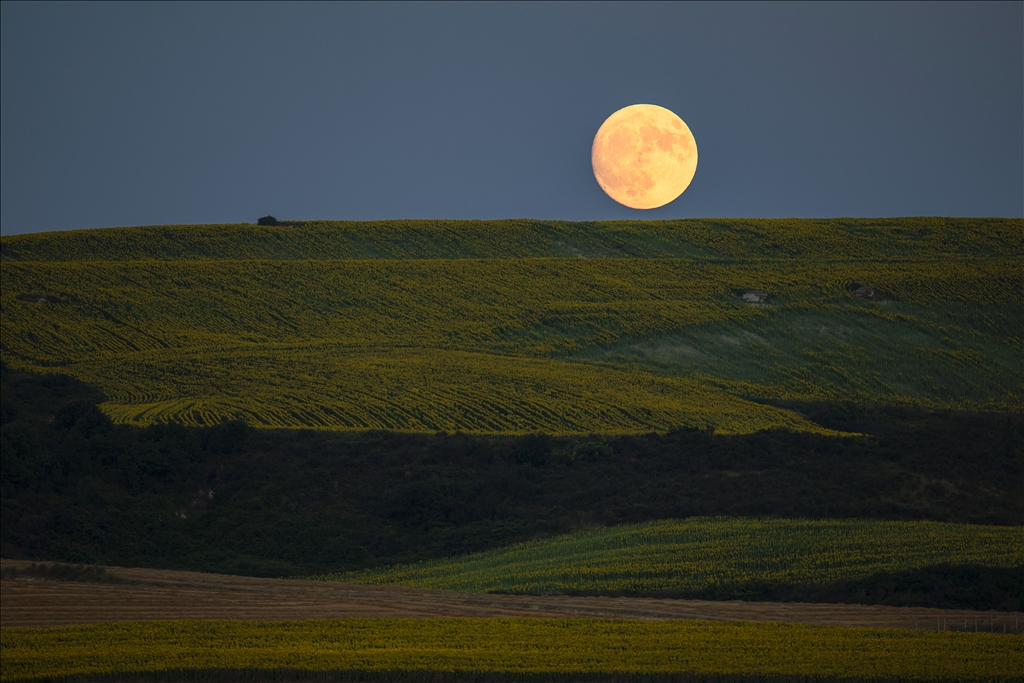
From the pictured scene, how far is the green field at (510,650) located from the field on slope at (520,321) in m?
19.3

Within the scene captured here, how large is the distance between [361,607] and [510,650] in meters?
6.47

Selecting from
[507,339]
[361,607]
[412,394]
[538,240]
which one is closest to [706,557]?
[361,607]

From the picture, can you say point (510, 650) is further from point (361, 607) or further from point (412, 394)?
point (412, 394)

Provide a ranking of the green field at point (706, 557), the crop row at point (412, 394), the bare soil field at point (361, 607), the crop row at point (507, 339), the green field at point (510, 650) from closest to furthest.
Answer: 1. the green field at point (510, 650)
2. the bare soil field at point (361, 607)
3. the green field at point (706, 557)
4. the crop row at point (412, 394)
5. the crop row at point (507, 339)

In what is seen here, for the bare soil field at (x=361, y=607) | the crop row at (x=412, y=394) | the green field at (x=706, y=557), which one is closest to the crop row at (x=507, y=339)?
the crop row at (x=412, y=394)

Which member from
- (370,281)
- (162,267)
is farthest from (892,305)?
(162,267)

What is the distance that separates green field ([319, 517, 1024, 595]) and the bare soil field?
140cm

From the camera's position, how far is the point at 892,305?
59906mm

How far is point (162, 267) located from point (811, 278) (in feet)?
134

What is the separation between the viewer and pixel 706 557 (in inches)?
1257

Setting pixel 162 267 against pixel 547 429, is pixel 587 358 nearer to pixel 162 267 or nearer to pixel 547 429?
pixel 547 429

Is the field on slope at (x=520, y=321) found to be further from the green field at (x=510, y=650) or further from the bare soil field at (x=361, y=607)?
the green field at (x=510, y=650)

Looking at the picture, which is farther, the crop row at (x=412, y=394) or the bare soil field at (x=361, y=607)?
the crop row at (x=412, y=394)

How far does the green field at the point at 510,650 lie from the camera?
73.1 feet
